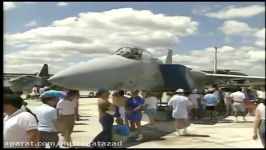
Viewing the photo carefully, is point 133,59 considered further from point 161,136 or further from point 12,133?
point 12,133

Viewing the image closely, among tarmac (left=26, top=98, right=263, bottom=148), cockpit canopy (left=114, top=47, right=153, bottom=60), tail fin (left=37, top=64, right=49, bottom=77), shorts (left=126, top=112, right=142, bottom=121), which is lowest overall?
tarmac (left=26, top=98, right=263, bottom=148)

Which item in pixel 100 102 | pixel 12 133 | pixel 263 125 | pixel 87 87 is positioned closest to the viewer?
pixel 12 133

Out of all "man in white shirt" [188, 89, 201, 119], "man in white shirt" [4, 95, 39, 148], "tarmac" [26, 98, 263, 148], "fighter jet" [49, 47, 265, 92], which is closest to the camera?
"man in white shirt" [4, 95, 39, 148]

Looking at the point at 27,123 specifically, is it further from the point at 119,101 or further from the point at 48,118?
the point at 119,101

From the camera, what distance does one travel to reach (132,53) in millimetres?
12156

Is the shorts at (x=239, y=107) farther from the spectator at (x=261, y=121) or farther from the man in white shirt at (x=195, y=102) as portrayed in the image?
the spectator at (x=261, y=121)

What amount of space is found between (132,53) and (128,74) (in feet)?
3.56

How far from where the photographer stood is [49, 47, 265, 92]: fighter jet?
33.4 ft

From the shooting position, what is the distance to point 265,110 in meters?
5.54

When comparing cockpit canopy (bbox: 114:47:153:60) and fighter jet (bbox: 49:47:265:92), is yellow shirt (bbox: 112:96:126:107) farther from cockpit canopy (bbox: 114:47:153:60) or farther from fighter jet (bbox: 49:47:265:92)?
cockpit canopy (bbox: 114:47:153:60)

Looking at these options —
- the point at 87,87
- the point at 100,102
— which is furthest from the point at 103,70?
the point at 100,102

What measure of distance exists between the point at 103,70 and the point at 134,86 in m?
1.60

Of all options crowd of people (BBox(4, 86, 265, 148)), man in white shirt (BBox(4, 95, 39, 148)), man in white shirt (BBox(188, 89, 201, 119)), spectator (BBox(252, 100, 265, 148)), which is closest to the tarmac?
crowd of people (BBox(4, 86, 265, 148))

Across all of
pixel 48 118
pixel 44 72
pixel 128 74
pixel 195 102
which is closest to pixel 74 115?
pixel 48 118
